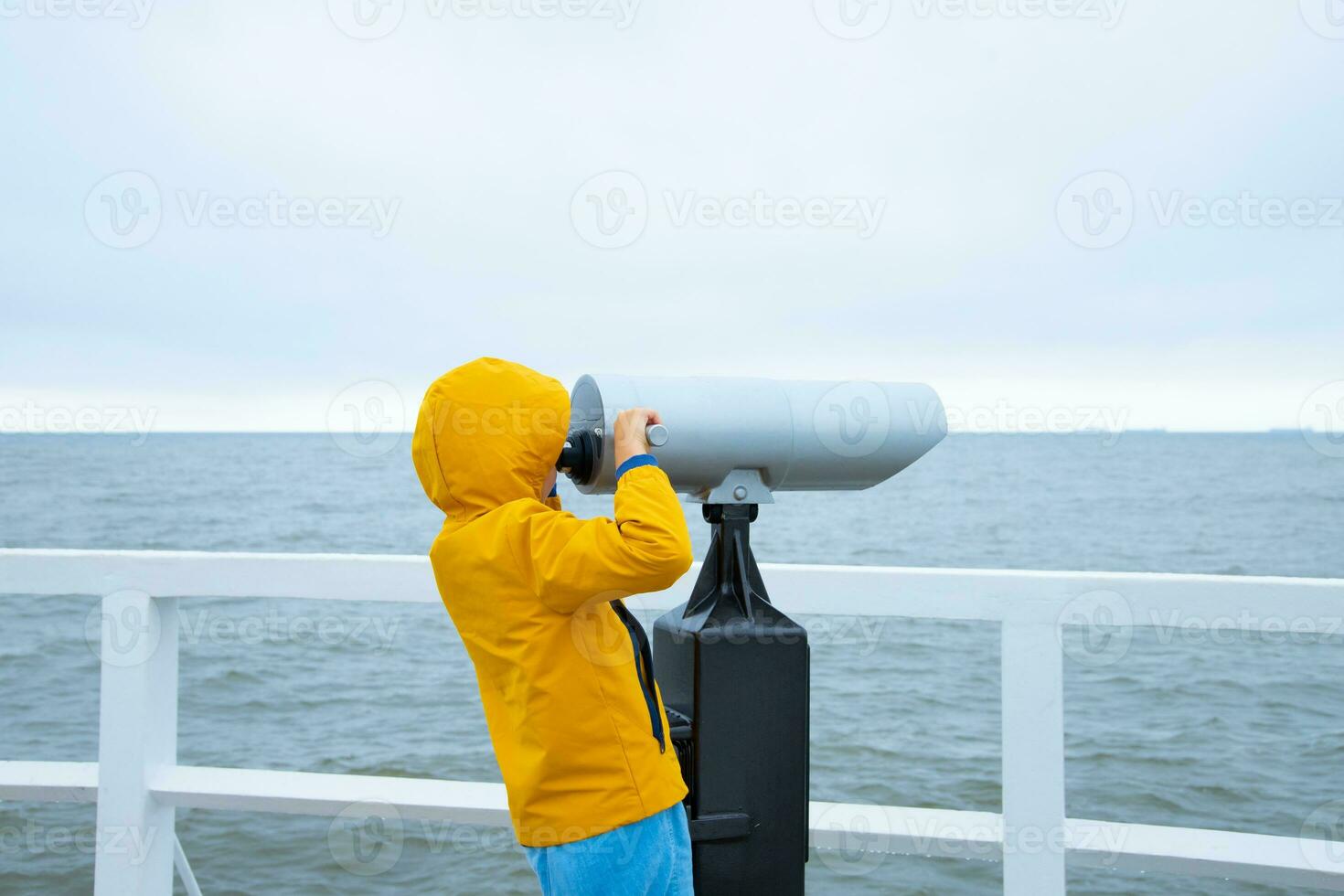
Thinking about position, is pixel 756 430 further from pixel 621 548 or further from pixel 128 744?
pixel 128 744

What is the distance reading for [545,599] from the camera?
1305 millimetres

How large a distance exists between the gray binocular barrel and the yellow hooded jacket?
2.4 inches

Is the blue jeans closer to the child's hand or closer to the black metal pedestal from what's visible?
the black metal pedestal

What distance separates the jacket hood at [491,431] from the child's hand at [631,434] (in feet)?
0.29

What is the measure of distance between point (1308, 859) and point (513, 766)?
130 cm

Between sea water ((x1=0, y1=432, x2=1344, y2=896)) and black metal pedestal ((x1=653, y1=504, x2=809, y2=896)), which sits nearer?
black metal pedestal ((x1=653, y1=504, x2=809, y2=896))

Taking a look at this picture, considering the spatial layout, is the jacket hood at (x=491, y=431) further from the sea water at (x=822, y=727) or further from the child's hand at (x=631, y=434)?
the sea water at (x=822, y=727)

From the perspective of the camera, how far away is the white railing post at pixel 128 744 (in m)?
2.02

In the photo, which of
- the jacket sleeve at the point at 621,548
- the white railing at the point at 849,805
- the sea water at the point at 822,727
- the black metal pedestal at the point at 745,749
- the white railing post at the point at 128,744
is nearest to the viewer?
the jacket sleeve at the point at 621,548

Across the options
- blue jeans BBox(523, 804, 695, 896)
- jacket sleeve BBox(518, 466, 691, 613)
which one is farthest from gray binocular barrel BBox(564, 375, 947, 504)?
blue jeans BBox(523, 804, 695, 896)

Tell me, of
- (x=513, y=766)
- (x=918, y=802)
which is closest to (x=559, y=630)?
(x=513, y=766)

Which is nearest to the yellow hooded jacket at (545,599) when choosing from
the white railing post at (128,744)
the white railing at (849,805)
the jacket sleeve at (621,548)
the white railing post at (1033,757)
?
the jacket sleeve at (621,548)

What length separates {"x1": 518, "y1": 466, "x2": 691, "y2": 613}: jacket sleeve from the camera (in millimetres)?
1241

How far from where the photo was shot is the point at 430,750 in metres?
6.36
